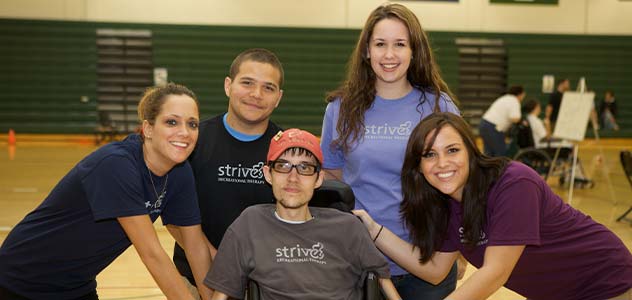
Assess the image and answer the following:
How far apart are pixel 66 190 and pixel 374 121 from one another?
1.20m

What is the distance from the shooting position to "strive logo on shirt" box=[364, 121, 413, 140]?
269 cm

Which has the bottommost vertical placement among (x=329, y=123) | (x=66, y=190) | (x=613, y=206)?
(x=613, y=206)

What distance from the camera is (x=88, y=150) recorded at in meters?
14.3

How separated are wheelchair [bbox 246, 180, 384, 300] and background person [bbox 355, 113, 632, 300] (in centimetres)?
22

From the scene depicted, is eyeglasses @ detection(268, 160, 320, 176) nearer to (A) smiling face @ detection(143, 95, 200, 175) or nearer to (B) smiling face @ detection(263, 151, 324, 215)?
(B) smiling face @ detection(263, 151, 324, 215)

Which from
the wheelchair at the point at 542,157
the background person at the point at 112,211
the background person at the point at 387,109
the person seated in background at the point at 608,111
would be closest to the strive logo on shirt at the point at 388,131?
the background person at the point at 387,109

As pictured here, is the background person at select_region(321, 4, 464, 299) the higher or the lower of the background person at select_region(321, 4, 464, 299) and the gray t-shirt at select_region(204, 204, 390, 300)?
the higher

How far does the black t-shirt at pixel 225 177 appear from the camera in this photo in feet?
9.36

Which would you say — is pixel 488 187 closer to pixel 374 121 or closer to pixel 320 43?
pixel 374 121

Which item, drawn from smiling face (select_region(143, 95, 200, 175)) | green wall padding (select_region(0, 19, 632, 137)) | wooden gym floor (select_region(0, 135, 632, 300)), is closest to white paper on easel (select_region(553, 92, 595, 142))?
wooden gym floor (select_region(0, 135, 632, 300))

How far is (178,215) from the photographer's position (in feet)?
8.89

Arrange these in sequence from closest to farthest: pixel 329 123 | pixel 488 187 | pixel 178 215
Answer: pixel 488 187 < pixel 178 215 < pixel 329 123

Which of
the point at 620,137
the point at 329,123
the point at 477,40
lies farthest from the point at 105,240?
the point at 620,137

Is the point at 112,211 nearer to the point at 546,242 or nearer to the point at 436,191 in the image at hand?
the point at 436,191
